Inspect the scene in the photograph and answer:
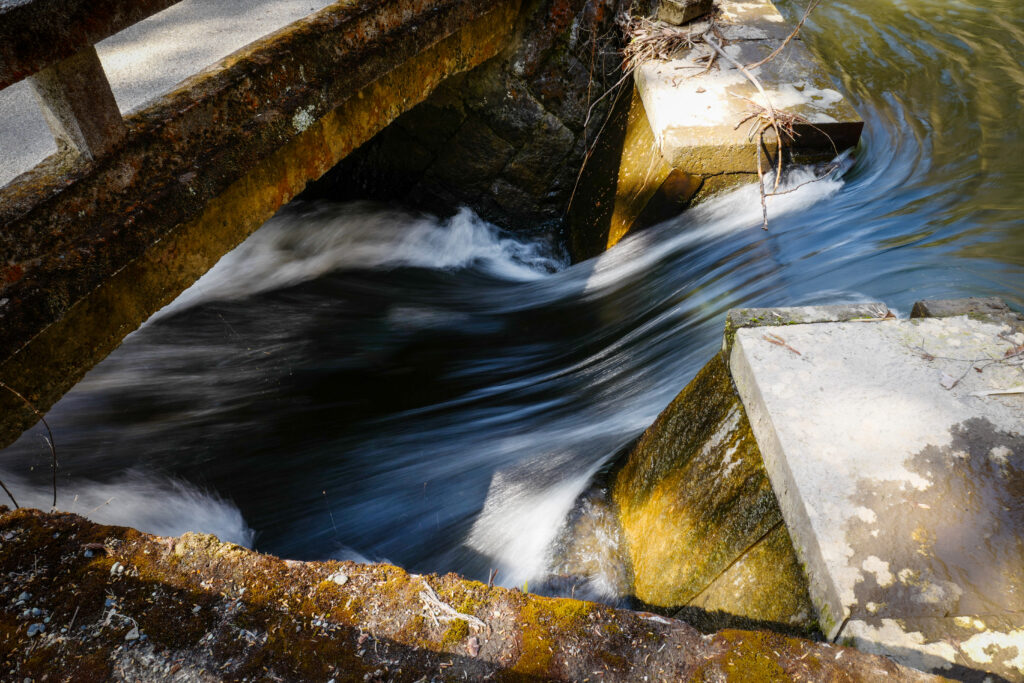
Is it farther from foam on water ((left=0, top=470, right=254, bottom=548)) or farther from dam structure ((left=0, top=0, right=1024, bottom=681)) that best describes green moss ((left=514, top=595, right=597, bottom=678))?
foam on water ((left=0, top=470, right=254, bottom=548))

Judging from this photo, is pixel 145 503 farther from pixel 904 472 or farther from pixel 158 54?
pixel 904 472

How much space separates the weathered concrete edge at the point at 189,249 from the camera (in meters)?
1.99

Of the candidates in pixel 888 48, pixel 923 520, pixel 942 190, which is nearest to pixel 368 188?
pixel 942 190

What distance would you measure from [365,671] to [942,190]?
445 centimetres

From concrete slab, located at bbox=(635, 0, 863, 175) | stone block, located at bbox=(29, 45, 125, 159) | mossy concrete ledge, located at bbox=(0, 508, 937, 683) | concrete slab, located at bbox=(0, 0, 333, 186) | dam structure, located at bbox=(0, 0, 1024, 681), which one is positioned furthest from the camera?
concrete slab, located at bbox=(635, 0, 863, 175)

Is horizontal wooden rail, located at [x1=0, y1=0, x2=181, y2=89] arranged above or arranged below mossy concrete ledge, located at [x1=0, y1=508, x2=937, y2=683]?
above

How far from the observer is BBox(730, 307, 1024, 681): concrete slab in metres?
1.47

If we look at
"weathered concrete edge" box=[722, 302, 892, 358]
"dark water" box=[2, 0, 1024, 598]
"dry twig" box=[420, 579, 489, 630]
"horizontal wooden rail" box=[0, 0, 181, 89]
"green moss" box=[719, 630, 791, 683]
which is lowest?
"dark water" box=[2, 0, 1024, 598]

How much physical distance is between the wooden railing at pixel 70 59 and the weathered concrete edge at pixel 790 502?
2.13m

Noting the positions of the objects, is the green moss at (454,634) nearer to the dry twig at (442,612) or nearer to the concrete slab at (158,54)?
the dry twig at (442,612)

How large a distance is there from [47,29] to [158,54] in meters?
1.79

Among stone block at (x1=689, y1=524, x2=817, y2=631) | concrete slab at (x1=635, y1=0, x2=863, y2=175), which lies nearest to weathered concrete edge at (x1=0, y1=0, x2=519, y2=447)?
concrete slab at (x1=635, y1=0, x2=863, y2=175)

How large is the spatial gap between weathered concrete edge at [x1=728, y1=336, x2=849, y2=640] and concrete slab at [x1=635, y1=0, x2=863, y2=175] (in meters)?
2.02

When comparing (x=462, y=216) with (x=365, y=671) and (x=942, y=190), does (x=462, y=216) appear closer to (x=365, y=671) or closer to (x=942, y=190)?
(x=942, y=190)
